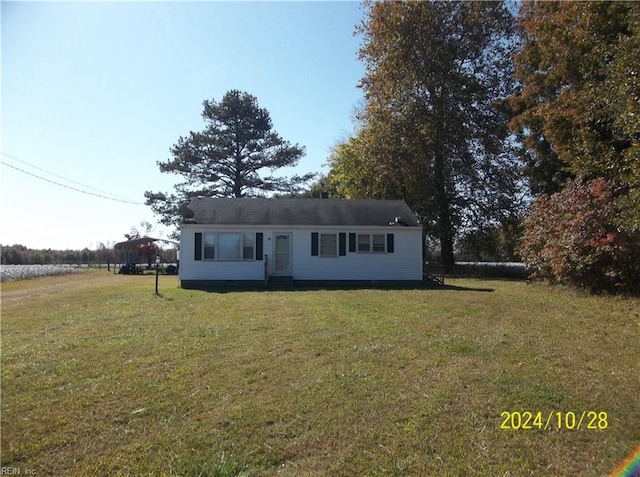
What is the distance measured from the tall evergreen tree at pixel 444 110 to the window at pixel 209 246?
12.5m

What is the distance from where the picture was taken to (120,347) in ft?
21.0

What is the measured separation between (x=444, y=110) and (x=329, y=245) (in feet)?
40.0

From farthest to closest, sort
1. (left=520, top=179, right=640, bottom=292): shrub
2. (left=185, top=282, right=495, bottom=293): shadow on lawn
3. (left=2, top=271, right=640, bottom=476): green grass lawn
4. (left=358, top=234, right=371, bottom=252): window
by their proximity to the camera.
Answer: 1. (left=358, top=234, right=371, bottom=252): window
2. (left=185, top=282, right=495, bottom=293): shadow on lawn
3. (left=520, top=179, right=640, bottom=292): shrub
4. (left=2, top=271, right=640, bottom=476): green grass lawn

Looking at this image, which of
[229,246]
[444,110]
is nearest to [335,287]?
[229,246]

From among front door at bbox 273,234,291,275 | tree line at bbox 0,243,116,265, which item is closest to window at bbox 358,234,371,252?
front door at bbox 273,234,291,275

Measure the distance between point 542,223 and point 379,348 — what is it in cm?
1183

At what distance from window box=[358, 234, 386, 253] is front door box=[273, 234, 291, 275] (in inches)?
116

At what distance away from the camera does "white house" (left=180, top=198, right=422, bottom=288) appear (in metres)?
17.5

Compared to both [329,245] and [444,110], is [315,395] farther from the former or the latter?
[444,110]

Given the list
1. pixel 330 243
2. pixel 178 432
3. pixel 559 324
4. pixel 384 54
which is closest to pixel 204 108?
pixel 384 54

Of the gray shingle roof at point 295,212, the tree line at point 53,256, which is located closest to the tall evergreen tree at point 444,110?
the gray shingle roof at point 295,212
